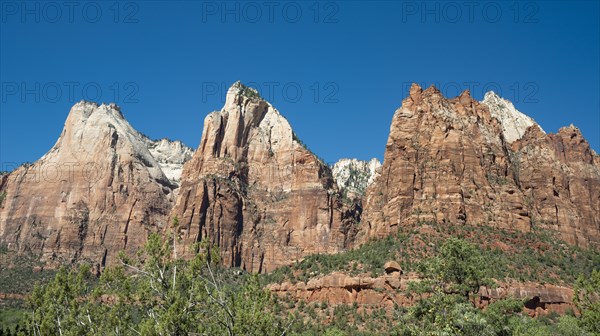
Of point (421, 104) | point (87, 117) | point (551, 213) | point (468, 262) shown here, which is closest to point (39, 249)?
point (87, 117)

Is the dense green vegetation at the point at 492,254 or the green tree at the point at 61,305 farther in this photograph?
the dense green vegetation at the point at 492,254

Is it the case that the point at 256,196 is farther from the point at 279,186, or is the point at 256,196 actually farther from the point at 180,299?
the point at 180,299

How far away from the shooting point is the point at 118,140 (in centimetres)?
15400

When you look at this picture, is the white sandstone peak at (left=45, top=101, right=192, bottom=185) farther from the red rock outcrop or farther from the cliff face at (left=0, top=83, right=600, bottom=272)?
the red rock outcrop

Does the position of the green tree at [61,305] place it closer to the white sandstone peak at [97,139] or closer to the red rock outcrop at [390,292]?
the red rock outcrop at [390,292]

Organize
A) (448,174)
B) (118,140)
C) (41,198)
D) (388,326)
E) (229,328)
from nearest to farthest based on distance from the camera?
(229,328), (388,326), (448,174), (41,198), (118,140)

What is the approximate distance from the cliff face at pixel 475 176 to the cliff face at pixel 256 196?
28409mm

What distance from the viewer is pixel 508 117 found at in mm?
134000

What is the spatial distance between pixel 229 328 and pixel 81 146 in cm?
13503

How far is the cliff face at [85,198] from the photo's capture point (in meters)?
134

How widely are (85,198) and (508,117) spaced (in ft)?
321

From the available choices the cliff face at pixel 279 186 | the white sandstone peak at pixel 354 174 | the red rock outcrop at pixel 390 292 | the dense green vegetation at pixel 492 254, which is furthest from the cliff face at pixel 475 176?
the white sandstone peak at pixel 354 174

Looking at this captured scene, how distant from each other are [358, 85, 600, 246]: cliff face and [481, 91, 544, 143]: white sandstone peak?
73.6 ft

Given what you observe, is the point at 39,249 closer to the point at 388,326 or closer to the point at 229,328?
the point at 388,326
